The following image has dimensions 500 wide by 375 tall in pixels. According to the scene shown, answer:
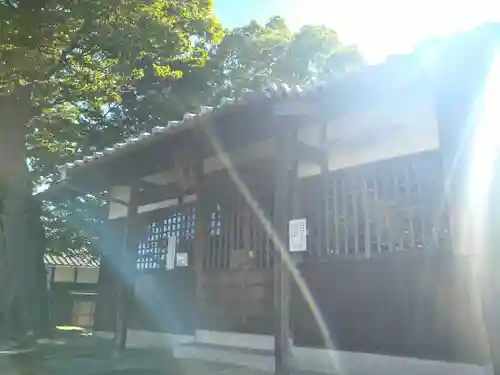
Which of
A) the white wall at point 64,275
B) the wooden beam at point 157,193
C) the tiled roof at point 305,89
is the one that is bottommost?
the white wall at point 64,275

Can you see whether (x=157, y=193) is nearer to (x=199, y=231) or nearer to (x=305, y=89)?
(x=199, y=231)

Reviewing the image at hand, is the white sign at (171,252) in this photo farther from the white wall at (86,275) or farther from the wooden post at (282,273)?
the white wall at (86,275)

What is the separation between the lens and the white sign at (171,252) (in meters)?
9.45

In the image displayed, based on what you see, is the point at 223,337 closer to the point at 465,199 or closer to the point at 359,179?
the point at 359,179

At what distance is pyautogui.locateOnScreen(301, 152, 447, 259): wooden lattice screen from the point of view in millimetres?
5980

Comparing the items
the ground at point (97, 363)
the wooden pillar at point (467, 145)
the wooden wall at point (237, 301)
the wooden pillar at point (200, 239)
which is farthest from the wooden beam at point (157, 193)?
the wooden pillar at point (467, 145)

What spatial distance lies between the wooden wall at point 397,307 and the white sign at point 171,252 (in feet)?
9.42

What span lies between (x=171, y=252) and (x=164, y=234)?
2.12ft

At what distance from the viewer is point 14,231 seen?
11992mm

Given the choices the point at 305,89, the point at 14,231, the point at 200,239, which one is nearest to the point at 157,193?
the point at 200,239

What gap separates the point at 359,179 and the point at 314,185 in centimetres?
76

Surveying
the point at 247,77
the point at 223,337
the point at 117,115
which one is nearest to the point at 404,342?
the point at 223,337

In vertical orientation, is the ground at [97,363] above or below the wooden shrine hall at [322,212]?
below

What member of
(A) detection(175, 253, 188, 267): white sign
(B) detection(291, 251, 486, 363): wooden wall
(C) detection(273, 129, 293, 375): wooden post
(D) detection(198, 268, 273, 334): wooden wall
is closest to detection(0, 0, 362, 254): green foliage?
(C) detection(273, 129, 293, 375): wooden post
